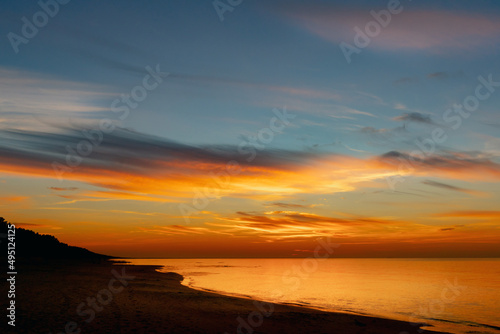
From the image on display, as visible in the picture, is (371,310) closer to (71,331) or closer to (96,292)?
(96,292)

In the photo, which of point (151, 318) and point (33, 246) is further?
point (33, 246)

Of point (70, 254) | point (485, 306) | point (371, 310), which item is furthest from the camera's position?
point (70, 254)

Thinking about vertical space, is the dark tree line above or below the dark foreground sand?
above

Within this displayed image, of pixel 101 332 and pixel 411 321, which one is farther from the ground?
pixel 411 321

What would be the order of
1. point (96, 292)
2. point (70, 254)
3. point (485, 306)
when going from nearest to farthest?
1. point (96, 292)
2. point (485, 306)
3. point (70, 254)

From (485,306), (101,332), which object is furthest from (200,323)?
(485,306)

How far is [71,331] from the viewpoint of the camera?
51.0ft

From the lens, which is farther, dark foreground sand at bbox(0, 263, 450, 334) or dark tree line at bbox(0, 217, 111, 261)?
dark tree line at bbox(0, 217, 111, 261)

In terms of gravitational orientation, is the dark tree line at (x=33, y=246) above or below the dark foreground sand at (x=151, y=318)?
above

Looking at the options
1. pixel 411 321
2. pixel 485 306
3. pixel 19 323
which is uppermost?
pixel 485 306

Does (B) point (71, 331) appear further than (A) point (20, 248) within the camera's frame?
No

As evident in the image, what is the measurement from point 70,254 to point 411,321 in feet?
494

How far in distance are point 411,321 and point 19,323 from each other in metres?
26.1

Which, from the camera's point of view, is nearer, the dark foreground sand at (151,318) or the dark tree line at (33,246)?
the dark foreground sand at (151,318)
